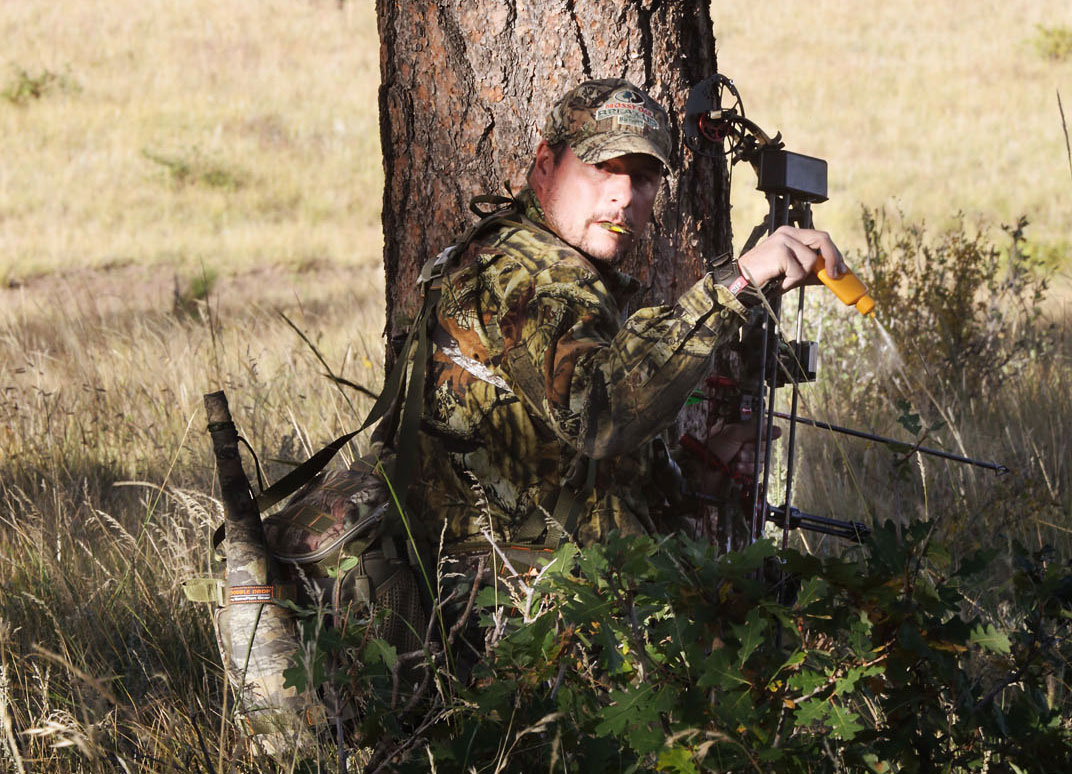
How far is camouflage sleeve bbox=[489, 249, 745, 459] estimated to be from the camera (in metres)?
2.35

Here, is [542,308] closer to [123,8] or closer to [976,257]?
[976,257]

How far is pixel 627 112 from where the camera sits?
2.66 metres

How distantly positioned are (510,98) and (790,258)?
1.31 m

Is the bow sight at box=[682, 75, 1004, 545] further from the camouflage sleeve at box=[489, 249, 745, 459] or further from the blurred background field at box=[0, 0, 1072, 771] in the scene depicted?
the camouflage sleeve at box=[489, 249, 745, 459]

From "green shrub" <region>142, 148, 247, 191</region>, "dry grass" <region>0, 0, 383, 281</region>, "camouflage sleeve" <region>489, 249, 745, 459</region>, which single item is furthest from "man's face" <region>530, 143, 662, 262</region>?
"green shrub" <region>142, 148, 247, 191</region>

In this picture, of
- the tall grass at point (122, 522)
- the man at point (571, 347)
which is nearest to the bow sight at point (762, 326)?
the man at point (571, 347)

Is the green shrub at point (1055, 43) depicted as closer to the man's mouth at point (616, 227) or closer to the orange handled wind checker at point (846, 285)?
the man's mouth at point (616, 227)

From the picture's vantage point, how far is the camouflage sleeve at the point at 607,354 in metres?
2.35

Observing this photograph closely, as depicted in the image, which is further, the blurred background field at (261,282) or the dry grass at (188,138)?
the dry grass at (188,138)

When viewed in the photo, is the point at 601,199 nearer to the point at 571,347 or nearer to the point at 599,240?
the point at 599,240

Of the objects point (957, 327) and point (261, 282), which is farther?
point (261, 282)

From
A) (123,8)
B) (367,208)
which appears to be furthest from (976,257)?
(123,8)

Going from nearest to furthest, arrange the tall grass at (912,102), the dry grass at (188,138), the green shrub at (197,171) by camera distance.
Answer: the dry grass at (188,138)
the tall grass at (912,102)
the green shrub at (197,171)

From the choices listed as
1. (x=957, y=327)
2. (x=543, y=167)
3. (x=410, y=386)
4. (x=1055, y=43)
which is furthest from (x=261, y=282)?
(x=1055, y=43)
